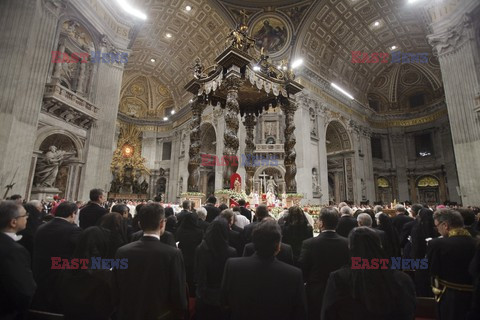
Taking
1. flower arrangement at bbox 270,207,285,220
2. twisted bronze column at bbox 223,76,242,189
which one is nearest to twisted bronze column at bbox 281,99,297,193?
flower arrangement at bbox 270,207,285,220

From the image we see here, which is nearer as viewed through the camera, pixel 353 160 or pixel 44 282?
pixel 44 282

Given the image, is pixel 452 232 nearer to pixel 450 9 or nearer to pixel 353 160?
pixel 450 9

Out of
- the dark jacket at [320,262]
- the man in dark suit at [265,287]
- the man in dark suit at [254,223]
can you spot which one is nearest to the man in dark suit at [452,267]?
the dark jacket at [320,262]

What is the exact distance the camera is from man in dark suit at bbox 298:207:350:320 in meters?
2.20

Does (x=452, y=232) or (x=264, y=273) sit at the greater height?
(x=452, y=232)

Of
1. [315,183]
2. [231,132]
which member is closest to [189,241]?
[231,132]

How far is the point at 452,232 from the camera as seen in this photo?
2283mm

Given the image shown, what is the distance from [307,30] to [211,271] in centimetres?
1881

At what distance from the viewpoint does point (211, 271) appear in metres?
2.34

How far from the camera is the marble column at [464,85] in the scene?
1035 centimetres

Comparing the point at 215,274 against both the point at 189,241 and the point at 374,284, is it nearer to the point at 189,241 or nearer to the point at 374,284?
the point at 189,241

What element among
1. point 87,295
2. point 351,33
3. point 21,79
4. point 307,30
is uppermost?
point 351,33

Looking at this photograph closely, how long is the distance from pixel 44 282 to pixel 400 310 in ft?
9.01

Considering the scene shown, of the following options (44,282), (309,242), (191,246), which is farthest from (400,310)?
(44,282)
